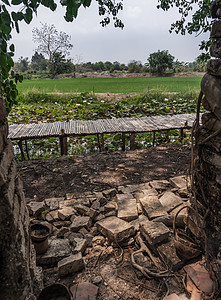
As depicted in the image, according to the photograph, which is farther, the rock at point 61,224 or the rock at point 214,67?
the rock at point 61,224

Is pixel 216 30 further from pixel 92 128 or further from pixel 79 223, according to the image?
pixel 92 128

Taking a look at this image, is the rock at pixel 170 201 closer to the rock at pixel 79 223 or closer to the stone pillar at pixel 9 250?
the rock at pixel 79 223

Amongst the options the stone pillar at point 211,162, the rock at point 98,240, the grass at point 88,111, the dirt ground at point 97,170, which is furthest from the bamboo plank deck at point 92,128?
the stone pillar at point 211,162

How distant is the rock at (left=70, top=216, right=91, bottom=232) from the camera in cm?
299

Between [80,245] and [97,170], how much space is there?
2739 millimetres

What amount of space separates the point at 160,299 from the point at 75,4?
2.51 metres

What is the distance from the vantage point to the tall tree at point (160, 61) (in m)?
32.8

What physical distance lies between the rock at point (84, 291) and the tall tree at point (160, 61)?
1344 inches

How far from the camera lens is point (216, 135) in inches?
76.3

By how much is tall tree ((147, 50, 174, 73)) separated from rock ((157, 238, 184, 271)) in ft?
110

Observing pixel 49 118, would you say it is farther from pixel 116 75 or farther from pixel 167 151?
pixel 116 75

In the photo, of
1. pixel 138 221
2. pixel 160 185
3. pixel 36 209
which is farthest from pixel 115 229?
pixel 160 185

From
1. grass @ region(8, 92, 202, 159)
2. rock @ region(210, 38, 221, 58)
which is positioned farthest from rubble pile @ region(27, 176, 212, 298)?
grass @ region(8, 92, 202, 159)

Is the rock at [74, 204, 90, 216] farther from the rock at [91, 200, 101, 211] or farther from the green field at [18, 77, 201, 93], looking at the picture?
the green field at [18, 77, 201, 93]
